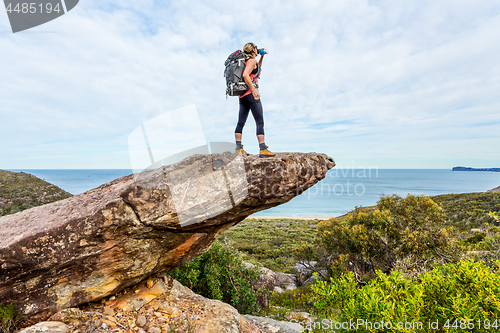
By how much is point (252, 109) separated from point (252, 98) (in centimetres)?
25

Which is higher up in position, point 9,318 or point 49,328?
point 9,318

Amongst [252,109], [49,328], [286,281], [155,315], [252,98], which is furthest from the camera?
[286,281]

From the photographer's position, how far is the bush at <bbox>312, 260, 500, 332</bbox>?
2725mm

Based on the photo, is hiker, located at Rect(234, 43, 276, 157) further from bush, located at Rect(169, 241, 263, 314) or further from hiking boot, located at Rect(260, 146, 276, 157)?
Answer: bush, located at Rect(169, 241, 263, 314)

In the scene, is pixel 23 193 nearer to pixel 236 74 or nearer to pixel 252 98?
pixel 236 74

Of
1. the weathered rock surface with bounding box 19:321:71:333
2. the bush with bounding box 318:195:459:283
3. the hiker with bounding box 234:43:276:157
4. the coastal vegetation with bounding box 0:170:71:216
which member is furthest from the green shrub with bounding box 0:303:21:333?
the coastal vegetation with bounding box 0:170:71:216

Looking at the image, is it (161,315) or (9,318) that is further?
(161,315)

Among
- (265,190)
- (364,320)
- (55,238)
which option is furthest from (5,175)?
(364,320)

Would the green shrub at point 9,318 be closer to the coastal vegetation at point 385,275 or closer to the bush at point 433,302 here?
the coastal vegetation at point 385,275

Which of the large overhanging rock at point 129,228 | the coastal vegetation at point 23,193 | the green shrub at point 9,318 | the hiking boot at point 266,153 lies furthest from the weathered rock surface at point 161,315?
the coastal vegetation at point 23,193

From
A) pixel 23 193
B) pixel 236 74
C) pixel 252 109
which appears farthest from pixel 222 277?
pixel 23 193

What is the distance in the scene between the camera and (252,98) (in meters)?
5.25

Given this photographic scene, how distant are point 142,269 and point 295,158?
13.6 ft

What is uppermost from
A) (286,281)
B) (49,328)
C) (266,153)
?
(266,153)
